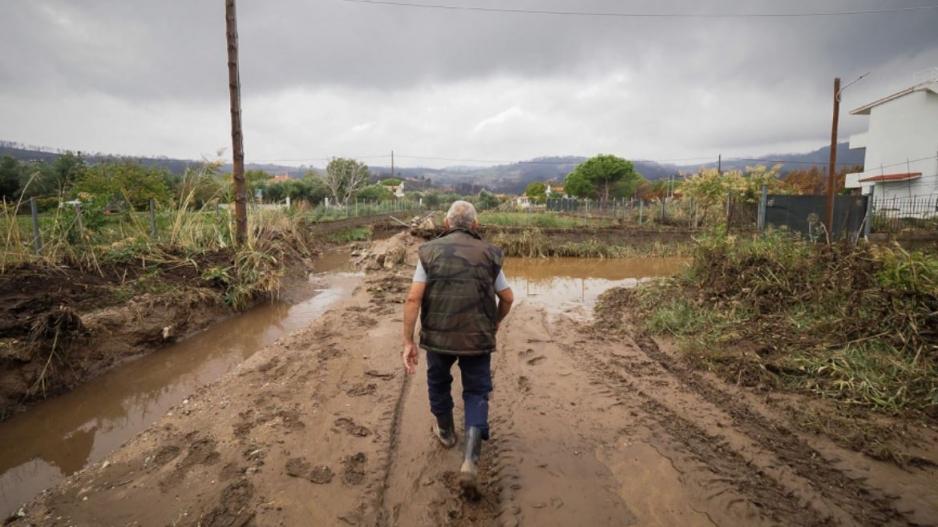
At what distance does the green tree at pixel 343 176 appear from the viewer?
1656 inches

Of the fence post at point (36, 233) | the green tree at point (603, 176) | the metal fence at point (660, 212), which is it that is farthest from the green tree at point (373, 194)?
the fence post at point (36, 233)

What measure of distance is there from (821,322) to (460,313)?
4234 millimetres

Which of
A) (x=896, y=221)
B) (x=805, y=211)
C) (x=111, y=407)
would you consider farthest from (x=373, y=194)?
(x=111, y=407)

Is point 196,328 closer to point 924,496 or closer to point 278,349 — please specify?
point 278,349

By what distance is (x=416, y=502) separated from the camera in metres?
2.38

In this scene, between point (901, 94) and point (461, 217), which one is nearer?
point (461, 217)

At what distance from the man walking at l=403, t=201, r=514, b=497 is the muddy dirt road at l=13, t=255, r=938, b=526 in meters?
0.44

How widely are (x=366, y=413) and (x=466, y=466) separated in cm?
132

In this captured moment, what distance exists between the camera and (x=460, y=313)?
105 inches

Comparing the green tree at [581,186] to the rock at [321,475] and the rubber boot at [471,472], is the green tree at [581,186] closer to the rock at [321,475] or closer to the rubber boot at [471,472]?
the rubber boot at [471,472]

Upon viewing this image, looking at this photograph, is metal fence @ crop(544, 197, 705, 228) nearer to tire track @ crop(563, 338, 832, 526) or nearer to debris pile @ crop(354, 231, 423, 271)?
debris pile @ crop(354, 231, 423, 271)

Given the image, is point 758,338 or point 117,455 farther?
point 758,338

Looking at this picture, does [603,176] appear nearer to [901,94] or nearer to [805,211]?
[901,94]

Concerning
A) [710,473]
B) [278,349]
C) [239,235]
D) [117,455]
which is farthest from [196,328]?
[710,473]
